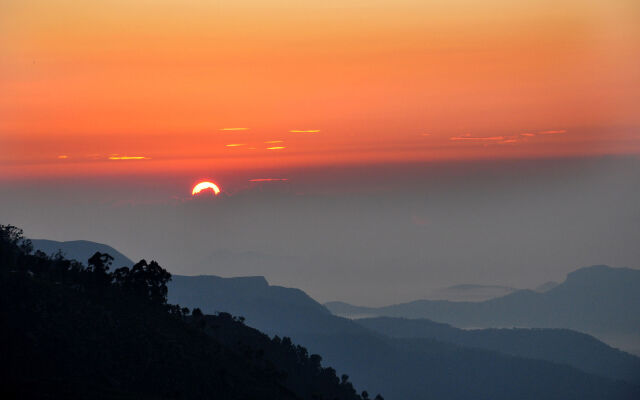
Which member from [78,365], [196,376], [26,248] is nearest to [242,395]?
[196,376]

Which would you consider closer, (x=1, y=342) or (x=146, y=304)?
(x=1, y=342)

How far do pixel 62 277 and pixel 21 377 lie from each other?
46.0 m

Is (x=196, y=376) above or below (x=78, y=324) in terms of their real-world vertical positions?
below

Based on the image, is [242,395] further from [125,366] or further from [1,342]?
[1,342]

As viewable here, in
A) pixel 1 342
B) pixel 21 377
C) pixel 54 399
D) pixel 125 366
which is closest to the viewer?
pixel 54 399

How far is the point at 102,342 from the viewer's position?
444ft

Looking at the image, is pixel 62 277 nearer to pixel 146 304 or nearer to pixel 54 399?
pixel 146 304

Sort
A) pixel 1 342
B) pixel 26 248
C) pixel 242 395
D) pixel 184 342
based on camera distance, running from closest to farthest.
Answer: pixel 1 342
pixel 242 395
pixel 184 342
pixel 26 248

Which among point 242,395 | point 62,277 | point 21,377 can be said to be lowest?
point 242,395

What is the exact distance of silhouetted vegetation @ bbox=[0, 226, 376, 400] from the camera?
4663 inches

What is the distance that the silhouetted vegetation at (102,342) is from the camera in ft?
389

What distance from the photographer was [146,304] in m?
161

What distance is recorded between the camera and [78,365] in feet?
409

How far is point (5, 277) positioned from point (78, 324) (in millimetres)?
14012
